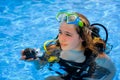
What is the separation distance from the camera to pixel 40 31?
20.2 feet

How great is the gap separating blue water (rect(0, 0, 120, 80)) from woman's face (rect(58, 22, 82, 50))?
64.7 inches

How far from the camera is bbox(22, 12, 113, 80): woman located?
3.35m

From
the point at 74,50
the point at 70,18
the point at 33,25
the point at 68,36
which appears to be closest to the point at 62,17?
the point at 70,18

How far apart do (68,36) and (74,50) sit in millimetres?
349

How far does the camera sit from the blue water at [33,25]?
5.10 metres

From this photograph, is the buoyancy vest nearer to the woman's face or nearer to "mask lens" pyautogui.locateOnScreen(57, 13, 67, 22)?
the woman's face

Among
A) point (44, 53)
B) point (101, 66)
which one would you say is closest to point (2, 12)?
point (44, 53)

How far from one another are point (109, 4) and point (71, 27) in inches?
168

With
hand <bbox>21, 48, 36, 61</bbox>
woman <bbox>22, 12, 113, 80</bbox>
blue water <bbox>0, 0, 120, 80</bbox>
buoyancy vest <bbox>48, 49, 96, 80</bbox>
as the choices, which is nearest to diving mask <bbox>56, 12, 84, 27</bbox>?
woman <bbox>22, 12, 113, 80</bbox>

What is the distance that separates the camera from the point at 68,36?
10.9 ft

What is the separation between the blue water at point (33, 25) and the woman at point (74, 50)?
3.94ft

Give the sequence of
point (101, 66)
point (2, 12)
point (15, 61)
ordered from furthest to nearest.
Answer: point (2, 12)
point (15, 61)
point (101, 66)

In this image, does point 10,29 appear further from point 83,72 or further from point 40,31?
point 83,72

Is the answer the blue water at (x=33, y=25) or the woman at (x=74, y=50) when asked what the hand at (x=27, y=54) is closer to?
the woman at (x=74, y=50)
